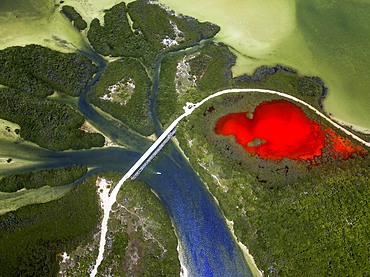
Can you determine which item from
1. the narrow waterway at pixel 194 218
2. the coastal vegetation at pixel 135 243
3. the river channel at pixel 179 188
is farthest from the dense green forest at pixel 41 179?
the narrow waterway at pixel 194 218

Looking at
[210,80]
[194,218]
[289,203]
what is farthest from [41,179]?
[289,203]

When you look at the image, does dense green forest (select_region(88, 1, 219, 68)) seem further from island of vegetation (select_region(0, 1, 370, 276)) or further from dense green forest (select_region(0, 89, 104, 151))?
dense green forest (select_region(0, 89, 104, 151))

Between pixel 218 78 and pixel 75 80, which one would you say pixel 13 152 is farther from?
pixel 218 78

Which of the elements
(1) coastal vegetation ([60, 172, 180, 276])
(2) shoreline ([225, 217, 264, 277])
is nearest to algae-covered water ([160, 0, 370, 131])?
(2) shoreline ([225, 217, 264, 277])

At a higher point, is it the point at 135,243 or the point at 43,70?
the point at 43,70

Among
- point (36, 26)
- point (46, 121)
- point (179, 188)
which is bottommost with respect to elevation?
point (179, 188)

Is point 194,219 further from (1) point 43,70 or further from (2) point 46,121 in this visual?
(1) point 43,70

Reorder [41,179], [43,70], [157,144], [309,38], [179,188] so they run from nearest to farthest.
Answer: [41,179], [179,188], [157,144], [43,70], [309,38]

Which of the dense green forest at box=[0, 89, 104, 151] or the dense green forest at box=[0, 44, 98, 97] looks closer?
the dense green forest at box=[0, 89, 104, 151]
